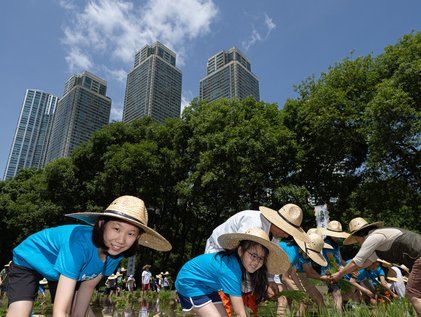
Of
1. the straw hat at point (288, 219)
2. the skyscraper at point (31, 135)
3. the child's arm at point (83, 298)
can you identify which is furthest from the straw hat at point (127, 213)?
the skyscraper at point (31, 135)

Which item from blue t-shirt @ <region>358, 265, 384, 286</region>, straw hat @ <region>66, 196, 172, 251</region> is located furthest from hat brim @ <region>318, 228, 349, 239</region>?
straw hat @ <region>66, 196, 172, 251</region>

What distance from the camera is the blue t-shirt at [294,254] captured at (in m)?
4.83

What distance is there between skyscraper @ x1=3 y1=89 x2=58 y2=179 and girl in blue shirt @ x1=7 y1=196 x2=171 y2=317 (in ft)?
189

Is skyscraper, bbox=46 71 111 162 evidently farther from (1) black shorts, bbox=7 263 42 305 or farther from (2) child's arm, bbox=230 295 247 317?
(2) child's arm, bbox=230 295 247 317

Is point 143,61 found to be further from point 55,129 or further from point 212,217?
point 212,217

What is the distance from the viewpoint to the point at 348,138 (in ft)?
54.2

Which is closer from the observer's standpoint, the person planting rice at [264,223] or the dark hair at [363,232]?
the person planting rice at [264,223]

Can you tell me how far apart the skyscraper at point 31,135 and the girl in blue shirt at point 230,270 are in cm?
5761

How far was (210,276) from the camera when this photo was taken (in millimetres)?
2943

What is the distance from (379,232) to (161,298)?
966 centimetres

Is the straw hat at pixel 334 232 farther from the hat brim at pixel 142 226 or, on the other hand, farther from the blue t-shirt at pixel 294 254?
the hat brim at pixel 142 226

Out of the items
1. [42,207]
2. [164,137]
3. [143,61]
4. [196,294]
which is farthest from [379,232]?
[143,61]

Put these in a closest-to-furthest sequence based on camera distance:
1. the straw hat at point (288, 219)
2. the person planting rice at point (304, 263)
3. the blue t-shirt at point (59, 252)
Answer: the blue t-shirt at point (59, 252) → the straw hat at point (288, 219) → the person planting rice at point (304, 263)

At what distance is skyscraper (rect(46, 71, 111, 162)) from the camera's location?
43.6m
